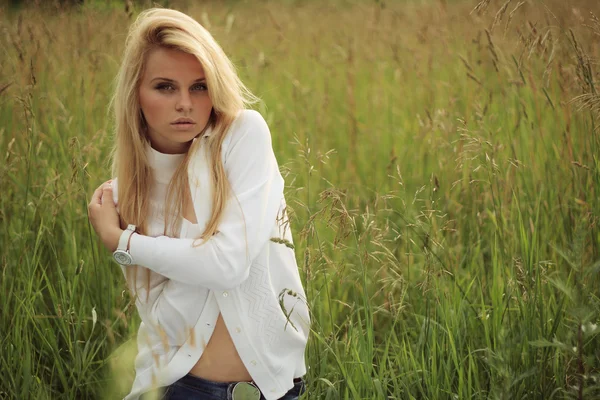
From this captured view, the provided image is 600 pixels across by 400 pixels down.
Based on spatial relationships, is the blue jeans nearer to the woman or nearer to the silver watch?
the woman

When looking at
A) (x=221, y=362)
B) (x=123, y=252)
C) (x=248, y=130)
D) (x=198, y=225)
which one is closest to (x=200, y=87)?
(x=248, y=130)

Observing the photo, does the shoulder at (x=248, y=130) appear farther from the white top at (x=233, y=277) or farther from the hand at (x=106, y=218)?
the hand at (x=106, y=218)

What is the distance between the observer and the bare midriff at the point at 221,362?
1706mm

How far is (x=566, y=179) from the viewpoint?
242cm

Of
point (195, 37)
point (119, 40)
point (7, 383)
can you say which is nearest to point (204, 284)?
point (195, 37)

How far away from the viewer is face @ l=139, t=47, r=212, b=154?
1.70 meters

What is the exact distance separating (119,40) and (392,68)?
191 cm

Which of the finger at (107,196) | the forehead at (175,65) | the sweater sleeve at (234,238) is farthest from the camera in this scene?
the finger at (107,196)

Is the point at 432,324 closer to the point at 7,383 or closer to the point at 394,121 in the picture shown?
the point at 7,383

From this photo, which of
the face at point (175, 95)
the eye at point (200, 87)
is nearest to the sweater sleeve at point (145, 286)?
the face at point (175, 95)

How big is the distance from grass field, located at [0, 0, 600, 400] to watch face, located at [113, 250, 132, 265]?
0.57ft

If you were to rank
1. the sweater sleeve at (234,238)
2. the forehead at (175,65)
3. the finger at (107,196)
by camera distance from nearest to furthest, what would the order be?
the sweater sleeve at (234,238)
the forehead at (175,65)
the finger at (107,196)

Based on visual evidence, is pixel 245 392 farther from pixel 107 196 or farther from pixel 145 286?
pixel 107 196

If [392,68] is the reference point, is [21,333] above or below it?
below
